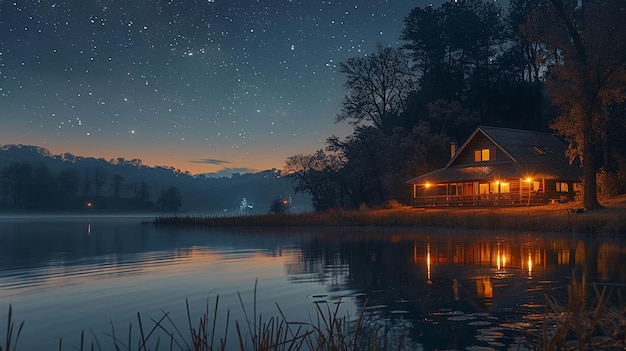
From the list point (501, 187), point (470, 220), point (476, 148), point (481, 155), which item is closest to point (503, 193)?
point (501, 187)

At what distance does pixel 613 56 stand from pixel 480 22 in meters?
40.2

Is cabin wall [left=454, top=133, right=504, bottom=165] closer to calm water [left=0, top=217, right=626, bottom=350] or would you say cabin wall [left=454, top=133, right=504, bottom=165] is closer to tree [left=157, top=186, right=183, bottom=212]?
calm water [left=0, top=217, right=626, bottom=350]

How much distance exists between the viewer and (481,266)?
18.4m

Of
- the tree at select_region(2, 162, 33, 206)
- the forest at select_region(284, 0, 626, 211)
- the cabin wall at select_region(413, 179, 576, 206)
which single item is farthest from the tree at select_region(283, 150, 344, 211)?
the tree at select_region(2, 162, 33, 206)

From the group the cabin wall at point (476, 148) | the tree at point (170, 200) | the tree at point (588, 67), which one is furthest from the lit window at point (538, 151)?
the tree at point (170, 200)

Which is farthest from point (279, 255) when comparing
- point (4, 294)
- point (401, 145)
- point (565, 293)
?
point (401, 145)

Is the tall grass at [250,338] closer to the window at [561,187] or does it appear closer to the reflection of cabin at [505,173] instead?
the reflection of cabin at [505,173]

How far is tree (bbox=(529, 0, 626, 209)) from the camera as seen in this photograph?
1437 inches

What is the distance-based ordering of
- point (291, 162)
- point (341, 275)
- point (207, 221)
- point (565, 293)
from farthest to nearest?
1. point (291, 162)
2. point (207, 221)
3. point (341, 275)
4. point (565, 293)

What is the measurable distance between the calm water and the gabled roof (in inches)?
900

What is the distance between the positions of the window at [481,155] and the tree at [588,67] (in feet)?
55.2

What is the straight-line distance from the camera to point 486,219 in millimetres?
39688

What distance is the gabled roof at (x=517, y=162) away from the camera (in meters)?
51.1

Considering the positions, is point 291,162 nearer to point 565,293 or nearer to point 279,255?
point 279,255
